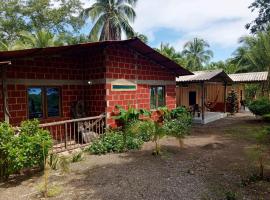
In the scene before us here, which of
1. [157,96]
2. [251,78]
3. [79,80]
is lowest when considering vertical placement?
[157,96]

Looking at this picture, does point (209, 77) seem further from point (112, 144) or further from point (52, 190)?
point (52, 190)

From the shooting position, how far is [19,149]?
19.1 feet

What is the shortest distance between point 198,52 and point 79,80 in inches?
1505

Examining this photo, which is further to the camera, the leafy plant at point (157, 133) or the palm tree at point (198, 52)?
the palm tree at point (198, 52)

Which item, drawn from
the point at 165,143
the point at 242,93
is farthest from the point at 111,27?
the point at 165,143

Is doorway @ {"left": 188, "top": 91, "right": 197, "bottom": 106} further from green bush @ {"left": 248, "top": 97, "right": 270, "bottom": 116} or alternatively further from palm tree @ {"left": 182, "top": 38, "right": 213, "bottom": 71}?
palm tree @ {"left": 182, "top": 38, "right": 213, "bottom": 71}

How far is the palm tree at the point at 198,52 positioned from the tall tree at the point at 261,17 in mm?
26157

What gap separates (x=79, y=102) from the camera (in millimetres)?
10688

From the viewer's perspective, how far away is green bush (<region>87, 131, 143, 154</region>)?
8.81m

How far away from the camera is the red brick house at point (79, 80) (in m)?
8.81

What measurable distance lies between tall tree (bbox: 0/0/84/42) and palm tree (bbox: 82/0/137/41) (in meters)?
1.80

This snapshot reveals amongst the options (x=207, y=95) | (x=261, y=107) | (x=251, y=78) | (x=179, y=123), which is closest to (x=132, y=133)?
(x=179, y=123)

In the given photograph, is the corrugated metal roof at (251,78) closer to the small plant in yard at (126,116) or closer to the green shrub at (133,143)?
the small plant in yard at (126,116)

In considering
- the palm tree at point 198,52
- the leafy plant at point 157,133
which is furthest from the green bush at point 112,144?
the palm tree at point 198,52
